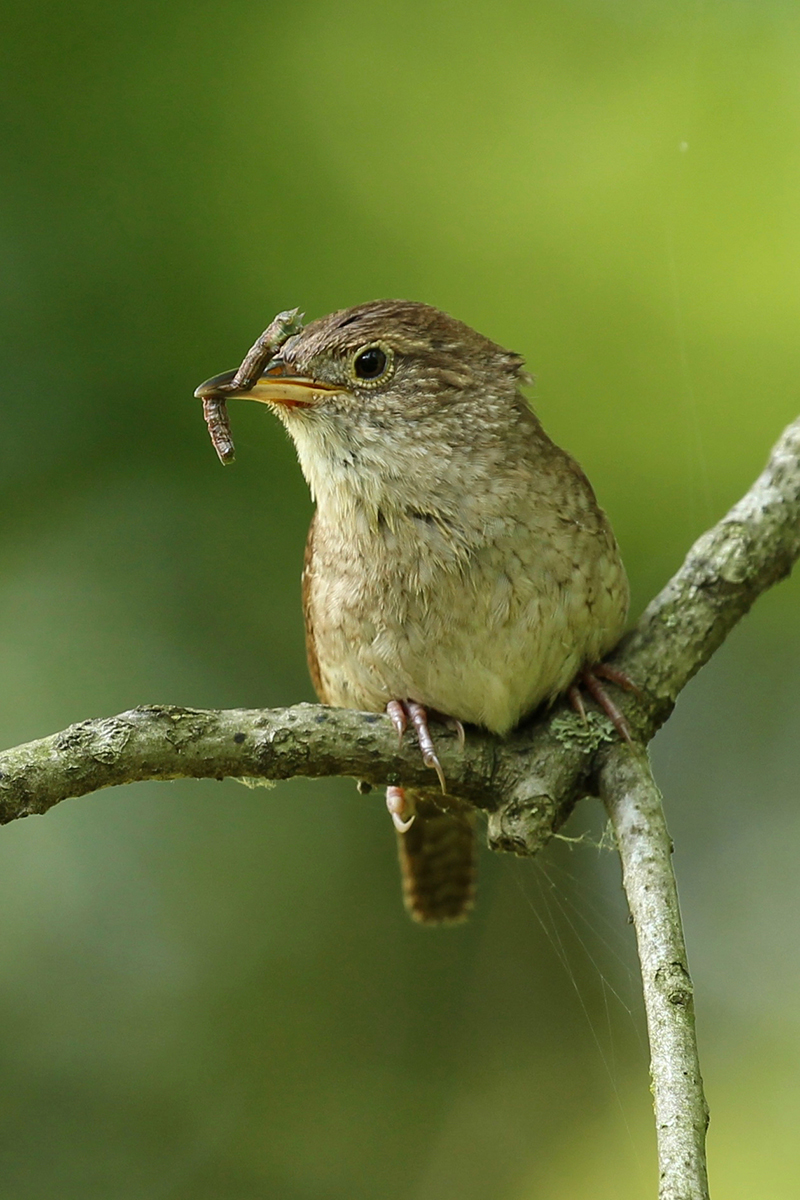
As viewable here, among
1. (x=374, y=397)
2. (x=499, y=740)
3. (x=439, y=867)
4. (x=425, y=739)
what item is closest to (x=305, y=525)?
(x=439, y=867)

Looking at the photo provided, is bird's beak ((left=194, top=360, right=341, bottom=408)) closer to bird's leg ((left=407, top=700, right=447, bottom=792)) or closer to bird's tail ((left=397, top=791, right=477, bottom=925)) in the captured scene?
bird's leg ((left=407, top=700, right=447, bottom=792))

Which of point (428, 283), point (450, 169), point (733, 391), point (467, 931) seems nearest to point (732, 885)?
point (467, 931)

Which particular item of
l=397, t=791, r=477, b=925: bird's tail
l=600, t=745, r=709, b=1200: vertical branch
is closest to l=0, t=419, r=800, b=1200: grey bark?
l=600, t=745, r=709, b=1200: vertical branch

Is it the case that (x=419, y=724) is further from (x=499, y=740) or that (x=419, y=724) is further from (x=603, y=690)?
(x=603, y=690)

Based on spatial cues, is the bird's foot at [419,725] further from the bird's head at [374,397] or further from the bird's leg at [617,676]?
the bird's head at [374,397]

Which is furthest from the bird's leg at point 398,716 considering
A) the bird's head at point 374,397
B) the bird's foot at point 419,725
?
the bird's head at point 374,397
